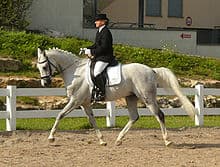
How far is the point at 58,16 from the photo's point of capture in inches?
1194

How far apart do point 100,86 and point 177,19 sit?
26.4m

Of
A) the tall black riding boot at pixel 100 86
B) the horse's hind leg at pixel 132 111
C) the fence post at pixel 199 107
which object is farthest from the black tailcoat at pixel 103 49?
the fence post at pixel 199 107

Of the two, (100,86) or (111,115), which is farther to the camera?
(111,115)

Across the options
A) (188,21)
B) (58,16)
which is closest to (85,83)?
(58,16)

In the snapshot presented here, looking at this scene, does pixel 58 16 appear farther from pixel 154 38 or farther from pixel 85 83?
pixel 85 83

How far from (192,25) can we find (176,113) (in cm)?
2177

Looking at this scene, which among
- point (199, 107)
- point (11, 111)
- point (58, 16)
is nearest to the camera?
point (11, 111)

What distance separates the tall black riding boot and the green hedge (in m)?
11.2

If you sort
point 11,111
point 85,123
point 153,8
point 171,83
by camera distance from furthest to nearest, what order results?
point 153,8 < point 85,123 < point 11,111 < point 171,83

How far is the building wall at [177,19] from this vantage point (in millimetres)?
36906

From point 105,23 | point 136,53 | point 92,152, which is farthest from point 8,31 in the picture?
point 92,152

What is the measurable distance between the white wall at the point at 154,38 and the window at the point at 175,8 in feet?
18.3

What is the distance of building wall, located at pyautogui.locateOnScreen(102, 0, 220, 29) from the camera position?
36906mm

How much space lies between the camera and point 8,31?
2708cm
